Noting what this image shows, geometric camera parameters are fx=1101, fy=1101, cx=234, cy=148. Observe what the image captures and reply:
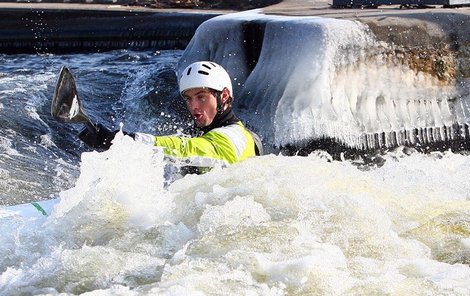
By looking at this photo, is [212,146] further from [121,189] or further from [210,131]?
[121,189]

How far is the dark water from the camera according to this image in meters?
8.34

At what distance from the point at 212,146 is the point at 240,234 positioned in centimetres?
85

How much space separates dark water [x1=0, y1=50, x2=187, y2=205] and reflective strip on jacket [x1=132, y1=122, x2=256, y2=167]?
2063 millimetres

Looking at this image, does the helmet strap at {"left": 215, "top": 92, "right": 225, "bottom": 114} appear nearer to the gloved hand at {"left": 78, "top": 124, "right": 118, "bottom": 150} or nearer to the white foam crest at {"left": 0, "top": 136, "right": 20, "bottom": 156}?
the gloved hand at {"left": 78, "top": 124, "right": 118, "bottom": 150}

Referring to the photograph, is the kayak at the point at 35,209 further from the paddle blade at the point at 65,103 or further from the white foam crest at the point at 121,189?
the paddle blade at the point at 65,103

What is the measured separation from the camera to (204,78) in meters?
6.19

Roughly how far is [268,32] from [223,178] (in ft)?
12.8

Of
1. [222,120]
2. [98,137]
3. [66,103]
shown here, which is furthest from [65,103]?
[222,120]

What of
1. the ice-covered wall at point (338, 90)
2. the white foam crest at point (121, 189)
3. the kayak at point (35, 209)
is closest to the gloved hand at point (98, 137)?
the white foam crest at point (121, 189)

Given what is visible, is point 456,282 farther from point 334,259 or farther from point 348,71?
point 348,71

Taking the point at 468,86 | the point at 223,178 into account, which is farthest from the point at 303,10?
the point at 223,178

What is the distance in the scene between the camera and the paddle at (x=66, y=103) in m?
5.60

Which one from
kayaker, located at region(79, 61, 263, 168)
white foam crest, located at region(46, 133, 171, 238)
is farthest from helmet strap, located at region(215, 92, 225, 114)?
white foam crest, located at region(46, 133, 171, 238)

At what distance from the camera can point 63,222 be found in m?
5.61
